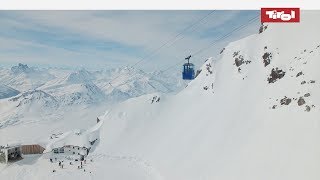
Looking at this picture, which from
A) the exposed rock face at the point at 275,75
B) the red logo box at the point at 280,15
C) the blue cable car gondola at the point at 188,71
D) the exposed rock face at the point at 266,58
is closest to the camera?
the red logo box at the point at 280,15

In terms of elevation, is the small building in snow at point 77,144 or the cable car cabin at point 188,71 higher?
the cable car cabin at point 188,71

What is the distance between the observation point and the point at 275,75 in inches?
2170

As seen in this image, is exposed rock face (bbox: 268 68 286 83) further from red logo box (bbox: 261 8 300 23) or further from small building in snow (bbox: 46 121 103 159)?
red logo box (bbox: 261 8 300 23)

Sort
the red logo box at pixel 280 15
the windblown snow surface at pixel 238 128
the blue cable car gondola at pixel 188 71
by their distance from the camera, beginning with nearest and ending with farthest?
the red logo box at pixel 280 15 < the windblown snow surface at pixel 238 128 < the blue cable car gondola at pixel 188 71

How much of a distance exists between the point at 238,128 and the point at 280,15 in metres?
32.0

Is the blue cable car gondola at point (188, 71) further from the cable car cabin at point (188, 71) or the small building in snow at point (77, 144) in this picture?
the small building in snow at point (77, 144)

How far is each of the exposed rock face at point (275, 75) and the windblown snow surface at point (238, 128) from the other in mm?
181

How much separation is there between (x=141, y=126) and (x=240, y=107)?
106 ft

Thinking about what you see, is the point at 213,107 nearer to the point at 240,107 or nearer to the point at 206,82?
the point at 240,107

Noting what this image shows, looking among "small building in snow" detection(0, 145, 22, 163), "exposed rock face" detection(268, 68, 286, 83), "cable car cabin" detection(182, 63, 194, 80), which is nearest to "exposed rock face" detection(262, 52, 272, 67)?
"exposed rock face" detection(268, 68, 286, 83)

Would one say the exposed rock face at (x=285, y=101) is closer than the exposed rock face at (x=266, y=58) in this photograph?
Yes

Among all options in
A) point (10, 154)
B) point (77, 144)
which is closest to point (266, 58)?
point (77, 144)

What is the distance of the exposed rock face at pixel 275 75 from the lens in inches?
Answer: 2147

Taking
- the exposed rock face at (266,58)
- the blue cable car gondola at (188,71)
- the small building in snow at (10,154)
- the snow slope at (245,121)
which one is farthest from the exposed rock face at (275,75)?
the small building in snow at (10,154)
